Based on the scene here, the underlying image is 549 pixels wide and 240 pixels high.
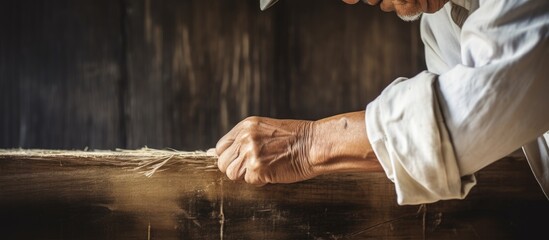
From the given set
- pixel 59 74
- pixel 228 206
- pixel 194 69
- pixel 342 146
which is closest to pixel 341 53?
pixel 194 69

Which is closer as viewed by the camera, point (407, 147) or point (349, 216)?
point (407, 147)

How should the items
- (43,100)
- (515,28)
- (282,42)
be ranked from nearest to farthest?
1. (515,28)
2. (43,100)
3. (282,42)

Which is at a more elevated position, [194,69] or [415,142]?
[194,69]

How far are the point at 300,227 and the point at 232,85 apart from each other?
136cm

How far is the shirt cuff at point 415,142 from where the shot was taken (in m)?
1.10

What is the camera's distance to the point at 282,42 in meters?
2.71

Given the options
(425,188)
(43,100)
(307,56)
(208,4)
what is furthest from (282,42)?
(425,188)

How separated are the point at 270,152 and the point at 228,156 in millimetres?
104

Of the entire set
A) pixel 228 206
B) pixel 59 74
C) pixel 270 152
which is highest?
pixel 59 74

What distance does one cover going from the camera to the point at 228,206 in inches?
53.8

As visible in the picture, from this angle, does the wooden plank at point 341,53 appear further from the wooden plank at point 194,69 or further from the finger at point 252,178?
the finger at point 252,178

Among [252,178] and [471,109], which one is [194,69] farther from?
Result: [471,109]

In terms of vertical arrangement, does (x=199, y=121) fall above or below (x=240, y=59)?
below

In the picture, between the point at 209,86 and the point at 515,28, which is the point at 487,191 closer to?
the point at 515,28
